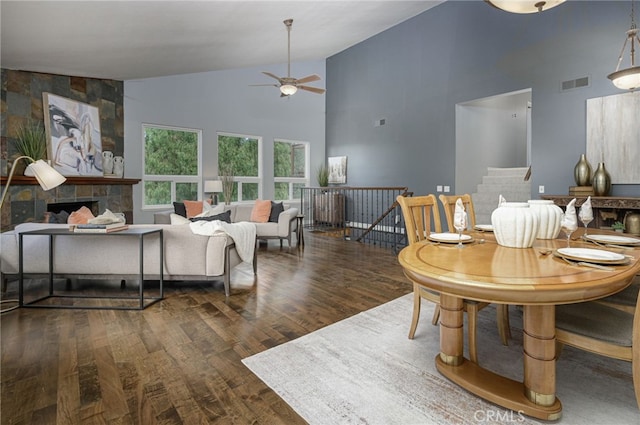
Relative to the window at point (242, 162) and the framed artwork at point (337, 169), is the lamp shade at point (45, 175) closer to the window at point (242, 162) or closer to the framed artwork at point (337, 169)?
the window at point (242, 162)

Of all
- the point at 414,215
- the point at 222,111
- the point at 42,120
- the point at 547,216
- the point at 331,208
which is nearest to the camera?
the point at 547,216

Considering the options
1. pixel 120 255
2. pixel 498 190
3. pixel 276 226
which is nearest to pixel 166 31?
pixel 120 255

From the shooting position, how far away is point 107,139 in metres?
6.00

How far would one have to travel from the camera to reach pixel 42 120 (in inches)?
196

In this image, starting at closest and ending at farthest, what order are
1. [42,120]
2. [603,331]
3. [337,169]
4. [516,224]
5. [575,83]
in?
[603,331] → [516,224] → [575,83] → [42,120] → [337,169]

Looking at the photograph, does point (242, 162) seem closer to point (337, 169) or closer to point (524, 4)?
point (337, 169)

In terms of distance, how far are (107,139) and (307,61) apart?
549 centimetres

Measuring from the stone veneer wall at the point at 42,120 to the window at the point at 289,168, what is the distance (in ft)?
11.7

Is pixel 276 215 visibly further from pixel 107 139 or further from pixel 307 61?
pixel 307 61

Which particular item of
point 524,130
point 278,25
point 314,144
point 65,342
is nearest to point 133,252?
point 65,342

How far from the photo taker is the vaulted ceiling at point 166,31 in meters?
3.36

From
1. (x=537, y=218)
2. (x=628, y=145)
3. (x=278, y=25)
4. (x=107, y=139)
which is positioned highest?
(x=278, y=25)

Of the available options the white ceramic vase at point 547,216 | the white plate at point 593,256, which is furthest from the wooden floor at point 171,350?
the white plate at point 593,256

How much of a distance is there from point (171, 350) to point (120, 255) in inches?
60.3
